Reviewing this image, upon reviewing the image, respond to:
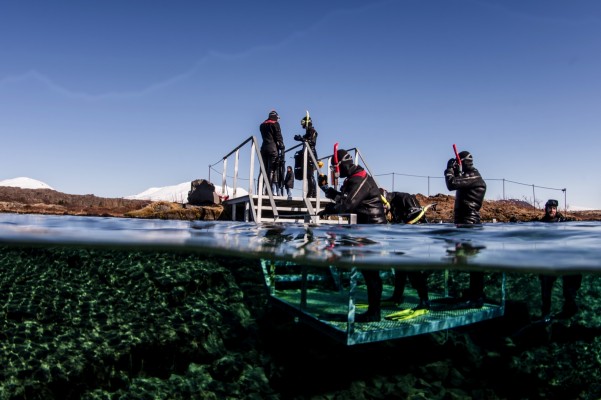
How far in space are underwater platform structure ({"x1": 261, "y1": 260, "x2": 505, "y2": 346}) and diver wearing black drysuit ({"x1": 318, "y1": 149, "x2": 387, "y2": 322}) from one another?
11.3 inches

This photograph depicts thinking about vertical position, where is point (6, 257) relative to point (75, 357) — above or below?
above

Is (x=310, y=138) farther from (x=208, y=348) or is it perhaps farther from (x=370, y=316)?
(x=370, y=316)

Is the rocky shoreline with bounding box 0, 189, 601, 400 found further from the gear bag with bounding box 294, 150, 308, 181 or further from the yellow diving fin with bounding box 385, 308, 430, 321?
the gear bag with bounding box 294, 150, 308, 181

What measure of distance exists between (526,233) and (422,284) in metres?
3.32

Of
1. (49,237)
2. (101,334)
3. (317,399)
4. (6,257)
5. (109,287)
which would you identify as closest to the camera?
(317,399)

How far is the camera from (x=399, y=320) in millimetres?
7621

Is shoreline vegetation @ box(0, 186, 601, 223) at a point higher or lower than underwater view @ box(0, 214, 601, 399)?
higher

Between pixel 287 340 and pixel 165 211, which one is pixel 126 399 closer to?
pixel 287 340

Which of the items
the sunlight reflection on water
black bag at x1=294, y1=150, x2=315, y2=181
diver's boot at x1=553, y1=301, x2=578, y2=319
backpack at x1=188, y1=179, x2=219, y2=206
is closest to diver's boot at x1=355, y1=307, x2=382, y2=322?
the sunlight reflection on water

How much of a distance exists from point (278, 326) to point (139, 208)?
12097 millimetres

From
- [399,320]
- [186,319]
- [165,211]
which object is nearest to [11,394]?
[186,319]

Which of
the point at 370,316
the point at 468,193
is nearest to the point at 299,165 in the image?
the point at 468,193

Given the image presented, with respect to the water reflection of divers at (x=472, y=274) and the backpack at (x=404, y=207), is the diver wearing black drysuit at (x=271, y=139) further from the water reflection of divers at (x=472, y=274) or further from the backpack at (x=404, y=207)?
the water reflection of divers at (x=472, y=274)

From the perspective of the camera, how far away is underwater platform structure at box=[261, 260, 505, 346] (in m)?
6.67
